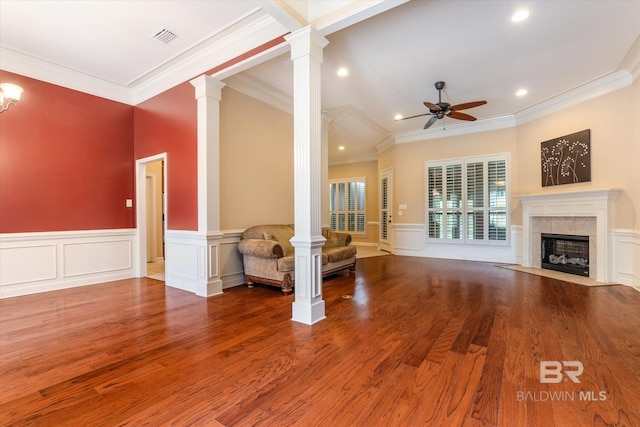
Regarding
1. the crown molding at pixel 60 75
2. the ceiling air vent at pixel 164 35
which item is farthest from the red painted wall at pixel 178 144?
the ceiling air vent at pixel 164 35

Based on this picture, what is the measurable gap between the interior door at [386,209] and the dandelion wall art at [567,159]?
3.44 meters

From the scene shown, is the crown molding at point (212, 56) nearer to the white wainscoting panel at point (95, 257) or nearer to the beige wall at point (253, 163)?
the beige wall at point (253, 163)

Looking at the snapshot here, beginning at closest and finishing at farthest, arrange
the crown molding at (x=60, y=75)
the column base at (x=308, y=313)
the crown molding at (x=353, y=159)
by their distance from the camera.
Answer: the column base at (x=308, y=313), the crown molding at (x=60, y=75), the crown molding at (x=353, y=159)

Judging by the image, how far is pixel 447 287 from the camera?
427cm

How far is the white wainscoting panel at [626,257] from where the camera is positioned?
161 inches

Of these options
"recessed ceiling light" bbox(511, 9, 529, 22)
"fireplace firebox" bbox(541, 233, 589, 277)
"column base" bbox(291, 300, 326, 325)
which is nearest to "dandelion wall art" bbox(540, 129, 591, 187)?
"fireplace firebox" bbox(541, 233, 589, 277)

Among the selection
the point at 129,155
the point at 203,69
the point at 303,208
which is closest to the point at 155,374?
the point at 303,208

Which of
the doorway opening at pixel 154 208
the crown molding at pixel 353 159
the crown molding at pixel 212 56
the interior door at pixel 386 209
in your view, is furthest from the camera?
the crown molding at pixel 353 159

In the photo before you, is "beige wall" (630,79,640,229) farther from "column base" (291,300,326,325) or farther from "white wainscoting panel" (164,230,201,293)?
"white wainscoting panel" (164,230,201,293)

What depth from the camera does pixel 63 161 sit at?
4371 millimetres

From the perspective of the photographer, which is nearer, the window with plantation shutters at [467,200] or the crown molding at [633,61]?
the crown molding at [633,61]

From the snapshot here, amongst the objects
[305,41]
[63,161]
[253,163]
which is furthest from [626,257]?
[63,161]

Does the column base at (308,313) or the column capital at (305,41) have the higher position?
the column capital at (305,41)

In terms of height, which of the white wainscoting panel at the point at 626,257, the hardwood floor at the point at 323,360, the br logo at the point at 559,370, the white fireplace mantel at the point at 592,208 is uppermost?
the white fireplace mantel at the point at 592,208
